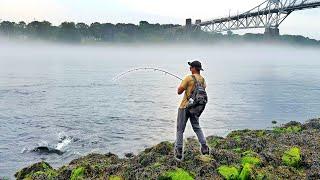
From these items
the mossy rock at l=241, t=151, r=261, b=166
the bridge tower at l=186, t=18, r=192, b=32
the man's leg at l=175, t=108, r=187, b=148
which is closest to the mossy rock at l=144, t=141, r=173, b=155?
the man's leg at l=175, t=108, r=187, b=148

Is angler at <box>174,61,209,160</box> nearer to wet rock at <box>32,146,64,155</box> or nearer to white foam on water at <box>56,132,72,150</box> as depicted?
wet rock at <box>32,146,64,155</box>

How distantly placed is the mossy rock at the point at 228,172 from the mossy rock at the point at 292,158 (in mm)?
2077

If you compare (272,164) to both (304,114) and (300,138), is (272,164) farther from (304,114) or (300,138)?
(304,114)

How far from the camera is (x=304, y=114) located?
32.3 m

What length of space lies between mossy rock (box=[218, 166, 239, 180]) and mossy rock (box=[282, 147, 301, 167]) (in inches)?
81.8

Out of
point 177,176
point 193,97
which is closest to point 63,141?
point 193,97

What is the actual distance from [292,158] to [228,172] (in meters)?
2.60

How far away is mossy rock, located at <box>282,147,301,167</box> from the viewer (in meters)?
12.5

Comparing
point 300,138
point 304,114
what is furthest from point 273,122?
point 300,138

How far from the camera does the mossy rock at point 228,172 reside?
10906mm

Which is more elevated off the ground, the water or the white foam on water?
the white foam on water

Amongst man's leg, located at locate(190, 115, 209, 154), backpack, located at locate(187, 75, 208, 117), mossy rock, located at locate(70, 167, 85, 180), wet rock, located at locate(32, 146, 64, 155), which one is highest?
backpack, located at locate(187, 75, 208, 117)

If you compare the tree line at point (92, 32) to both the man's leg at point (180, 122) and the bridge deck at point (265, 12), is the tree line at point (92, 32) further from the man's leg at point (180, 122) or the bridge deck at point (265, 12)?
the man's leg at point (180, 122)

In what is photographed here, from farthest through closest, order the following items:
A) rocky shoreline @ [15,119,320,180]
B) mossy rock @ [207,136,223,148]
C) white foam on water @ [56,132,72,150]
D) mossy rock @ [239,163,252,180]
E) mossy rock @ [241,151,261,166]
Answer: white foam on water @ [56,132,72,150], mossy rock @ [207,136,223,148], mossy rock @ [241,151,261,166], rocky shoreline @ [15,119,320,180], mossy rock @ [239,163,252,180]
